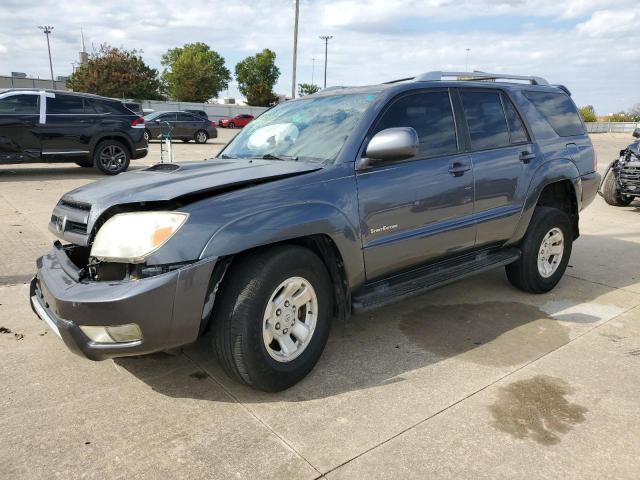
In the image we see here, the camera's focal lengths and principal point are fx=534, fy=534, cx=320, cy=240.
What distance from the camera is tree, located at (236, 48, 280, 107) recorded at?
76875mm

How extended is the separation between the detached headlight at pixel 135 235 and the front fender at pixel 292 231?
21 centimetres

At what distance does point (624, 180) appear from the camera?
941cm

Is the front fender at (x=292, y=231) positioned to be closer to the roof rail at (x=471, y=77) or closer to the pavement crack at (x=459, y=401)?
the pavement crack at (x=459, y=401)

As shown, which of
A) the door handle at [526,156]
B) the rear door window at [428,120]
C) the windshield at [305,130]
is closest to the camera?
the windshield at [305,130]

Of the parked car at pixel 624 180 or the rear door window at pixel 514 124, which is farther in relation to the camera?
the parked car at pixel 624 180

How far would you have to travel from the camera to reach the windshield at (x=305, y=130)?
3.50 meters

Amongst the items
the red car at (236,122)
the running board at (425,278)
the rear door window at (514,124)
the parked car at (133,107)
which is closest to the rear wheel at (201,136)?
the parked car at (133,107)

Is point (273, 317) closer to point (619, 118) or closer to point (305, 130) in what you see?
point (305, 130)

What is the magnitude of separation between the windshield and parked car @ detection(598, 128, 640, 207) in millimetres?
7259

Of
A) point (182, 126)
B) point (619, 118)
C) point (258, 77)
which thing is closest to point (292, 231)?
point (182, 126)

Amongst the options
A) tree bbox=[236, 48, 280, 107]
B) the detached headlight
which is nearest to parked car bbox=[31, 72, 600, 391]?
the detached headlight

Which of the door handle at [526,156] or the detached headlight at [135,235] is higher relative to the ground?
the door handle at [526,156]

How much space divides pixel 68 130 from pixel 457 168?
961 cm

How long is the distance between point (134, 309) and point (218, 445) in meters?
0.77
